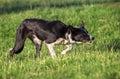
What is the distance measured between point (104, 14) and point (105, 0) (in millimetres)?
7117

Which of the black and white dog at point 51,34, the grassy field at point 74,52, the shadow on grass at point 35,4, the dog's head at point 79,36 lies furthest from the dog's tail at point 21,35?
the shadow on grass at point 35,4

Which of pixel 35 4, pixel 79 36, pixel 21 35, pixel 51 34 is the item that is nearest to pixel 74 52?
pixel 79 36

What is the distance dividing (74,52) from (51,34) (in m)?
0.93

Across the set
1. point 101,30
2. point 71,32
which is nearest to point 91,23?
point 101,30

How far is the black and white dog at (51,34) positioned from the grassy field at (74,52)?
0.95 ft

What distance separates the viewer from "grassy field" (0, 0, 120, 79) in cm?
870

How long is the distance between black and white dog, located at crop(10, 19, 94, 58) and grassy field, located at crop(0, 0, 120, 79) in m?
0.29

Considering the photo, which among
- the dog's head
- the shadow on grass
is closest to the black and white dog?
the dog's head

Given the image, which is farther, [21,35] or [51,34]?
[21,35]

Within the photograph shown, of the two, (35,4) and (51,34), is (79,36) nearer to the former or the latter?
(51,34)

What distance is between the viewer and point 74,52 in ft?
38.6

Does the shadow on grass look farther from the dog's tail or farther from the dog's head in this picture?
the dog's head

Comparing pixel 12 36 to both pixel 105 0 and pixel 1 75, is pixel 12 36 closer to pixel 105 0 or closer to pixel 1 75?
pixel 1 75

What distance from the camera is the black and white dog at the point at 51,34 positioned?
36.4 ft
